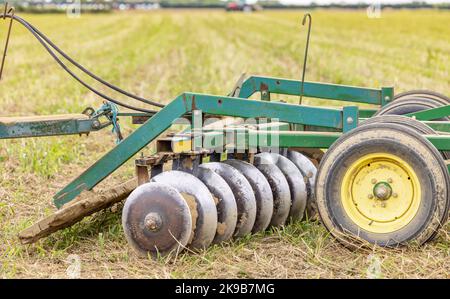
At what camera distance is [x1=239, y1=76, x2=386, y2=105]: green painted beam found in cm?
698

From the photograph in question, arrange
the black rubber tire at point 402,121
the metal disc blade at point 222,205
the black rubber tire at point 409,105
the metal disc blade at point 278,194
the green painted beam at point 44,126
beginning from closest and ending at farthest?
the metal disc blade at point 222,205, the black rubber tire at point 402,121, the metal disc blade at point 278,194, the green painted beam at point 44,126, the black rubber tire at point 409,105

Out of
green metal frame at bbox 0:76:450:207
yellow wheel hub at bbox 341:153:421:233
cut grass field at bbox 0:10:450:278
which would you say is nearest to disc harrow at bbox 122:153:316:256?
cut grass field at bbox 0:10:450:278

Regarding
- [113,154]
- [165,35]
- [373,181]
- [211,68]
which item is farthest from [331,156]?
[165,35]

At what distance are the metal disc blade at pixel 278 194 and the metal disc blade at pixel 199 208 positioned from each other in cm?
68

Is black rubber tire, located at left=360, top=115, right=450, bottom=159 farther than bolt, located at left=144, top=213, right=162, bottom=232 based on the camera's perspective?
Yes

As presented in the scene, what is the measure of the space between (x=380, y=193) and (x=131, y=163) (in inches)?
139

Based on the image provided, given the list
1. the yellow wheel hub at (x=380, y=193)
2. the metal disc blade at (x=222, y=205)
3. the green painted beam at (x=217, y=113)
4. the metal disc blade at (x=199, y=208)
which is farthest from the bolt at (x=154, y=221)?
the yellow wheel hub at (x=380, y=193)

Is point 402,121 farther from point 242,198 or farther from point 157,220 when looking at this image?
point 157,220

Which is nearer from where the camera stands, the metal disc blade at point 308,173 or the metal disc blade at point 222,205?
the metal disc blade at point 222,205

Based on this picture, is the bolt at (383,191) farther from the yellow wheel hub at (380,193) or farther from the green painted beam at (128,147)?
the green painted beam at (128,147)

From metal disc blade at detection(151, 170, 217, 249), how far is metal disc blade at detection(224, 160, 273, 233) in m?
0.49

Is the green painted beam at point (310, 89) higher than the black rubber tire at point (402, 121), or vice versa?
the green painted beam at point (310, 89)

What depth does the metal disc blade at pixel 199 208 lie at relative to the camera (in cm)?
496

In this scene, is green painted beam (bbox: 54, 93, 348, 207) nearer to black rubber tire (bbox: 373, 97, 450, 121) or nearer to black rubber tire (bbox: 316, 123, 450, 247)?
black rubber tire (bbox: 316, 123, 450, 247)
